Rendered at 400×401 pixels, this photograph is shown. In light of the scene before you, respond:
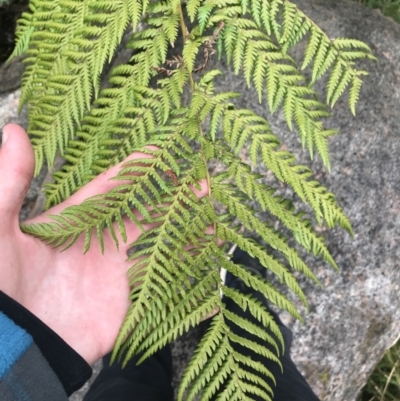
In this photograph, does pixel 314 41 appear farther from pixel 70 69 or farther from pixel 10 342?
pixel 10 342

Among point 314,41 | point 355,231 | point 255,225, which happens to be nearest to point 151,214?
point 255,225

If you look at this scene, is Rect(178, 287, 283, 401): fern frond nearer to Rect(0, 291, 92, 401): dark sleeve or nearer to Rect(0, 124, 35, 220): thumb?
Rect(0, 291, 92, 401): dark sleeve

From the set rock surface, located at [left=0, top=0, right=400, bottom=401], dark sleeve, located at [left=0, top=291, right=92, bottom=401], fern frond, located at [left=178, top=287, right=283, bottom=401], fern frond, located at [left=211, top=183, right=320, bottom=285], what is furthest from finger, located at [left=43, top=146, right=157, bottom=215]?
rock surface, located at [left=0, top=0, right=400, bottom=401]

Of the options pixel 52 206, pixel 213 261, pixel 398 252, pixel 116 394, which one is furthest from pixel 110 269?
pixel 398 252

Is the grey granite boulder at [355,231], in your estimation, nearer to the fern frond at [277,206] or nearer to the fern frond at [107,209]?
the fern frond at [277,206]

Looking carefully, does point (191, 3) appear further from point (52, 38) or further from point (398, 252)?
point (398, 252)

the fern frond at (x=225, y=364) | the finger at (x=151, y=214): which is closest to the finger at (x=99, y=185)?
the finger at (x=151, y=214)
